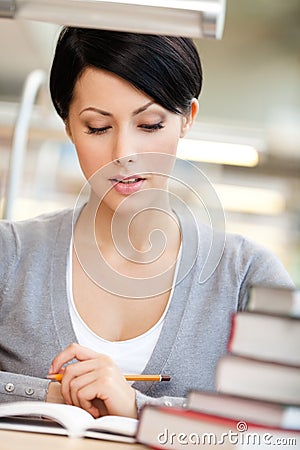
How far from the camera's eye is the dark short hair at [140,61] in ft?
3.25

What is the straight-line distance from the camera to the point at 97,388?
33.2 inches

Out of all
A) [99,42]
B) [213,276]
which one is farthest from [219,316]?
[99,42]

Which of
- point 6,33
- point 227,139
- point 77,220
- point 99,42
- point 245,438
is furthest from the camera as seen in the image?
point 6,33

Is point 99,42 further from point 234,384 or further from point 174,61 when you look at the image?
point 234,384

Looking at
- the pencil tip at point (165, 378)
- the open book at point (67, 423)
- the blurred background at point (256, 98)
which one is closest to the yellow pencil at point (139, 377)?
the pencil tip at point (165, 378)

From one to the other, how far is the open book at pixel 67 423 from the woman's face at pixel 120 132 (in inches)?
14.5

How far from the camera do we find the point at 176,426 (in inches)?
24.5

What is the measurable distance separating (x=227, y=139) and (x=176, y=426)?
1.06 metres

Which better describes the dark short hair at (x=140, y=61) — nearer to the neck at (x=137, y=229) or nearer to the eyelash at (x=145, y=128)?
the eyelash at (x=145, y=128)

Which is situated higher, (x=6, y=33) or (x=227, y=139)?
(x=6, y=33)

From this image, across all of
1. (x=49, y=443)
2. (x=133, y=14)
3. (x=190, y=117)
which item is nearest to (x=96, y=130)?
(x=190, y=117)

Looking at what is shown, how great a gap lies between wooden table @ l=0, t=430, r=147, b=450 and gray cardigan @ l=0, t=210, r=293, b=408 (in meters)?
0.32

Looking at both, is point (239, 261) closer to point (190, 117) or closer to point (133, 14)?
point (190, 117)

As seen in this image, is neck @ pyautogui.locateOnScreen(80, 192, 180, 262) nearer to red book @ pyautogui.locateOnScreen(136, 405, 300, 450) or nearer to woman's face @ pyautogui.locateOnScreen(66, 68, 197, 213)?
woman's face @ pyautogui.locateOnScreen(66, 68, 197, 213)
